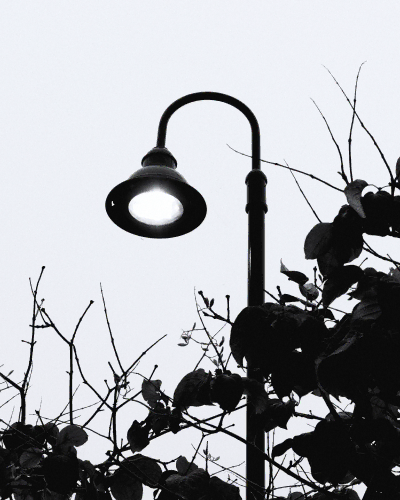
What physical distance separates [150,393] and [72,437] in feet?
1.25

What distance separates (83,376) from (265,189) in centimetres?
145

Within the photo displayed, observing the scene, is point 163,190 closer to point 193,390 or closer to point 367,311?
point 193,390

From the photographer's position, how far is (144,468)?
1.87 m

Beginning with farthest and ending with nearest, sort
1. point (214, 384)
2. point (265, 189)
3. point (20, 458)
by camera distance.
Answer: point (265, 189) → point (20, 458) → point (214, 384)

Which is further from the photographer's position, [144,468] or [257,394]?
[144,468]

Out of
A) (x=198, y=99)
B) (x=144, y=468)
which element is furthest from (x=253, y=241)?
(x=198, y=99)

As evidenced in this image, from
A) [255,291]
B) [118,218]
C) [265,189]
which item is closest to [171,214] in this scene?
[118,218]

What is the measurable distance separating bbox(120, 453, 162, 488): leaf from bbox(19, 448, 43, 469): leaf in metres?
0.29

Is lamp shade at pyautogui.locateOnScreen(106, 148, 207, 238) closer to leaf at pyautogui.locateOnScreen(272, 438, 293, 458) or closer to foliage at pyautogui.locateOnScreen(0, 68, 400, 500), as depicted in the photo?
foliage at pyautogui.locateOnScreen(0, 68, 400, 500)

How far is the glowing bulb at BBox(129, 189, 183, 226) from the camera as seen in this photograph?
10.6ft

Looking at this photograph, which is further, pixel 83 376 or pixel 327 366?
pixel 83 376

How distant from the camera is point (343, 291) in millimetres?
1292

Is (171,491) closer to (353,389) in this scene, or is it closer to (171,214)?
(353,389)

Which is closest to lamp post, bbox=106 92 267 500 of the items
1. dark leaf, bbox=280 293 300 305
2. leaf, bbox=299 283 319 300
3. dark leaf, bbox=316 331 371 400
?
leaf, bbox=299 283 319 300
